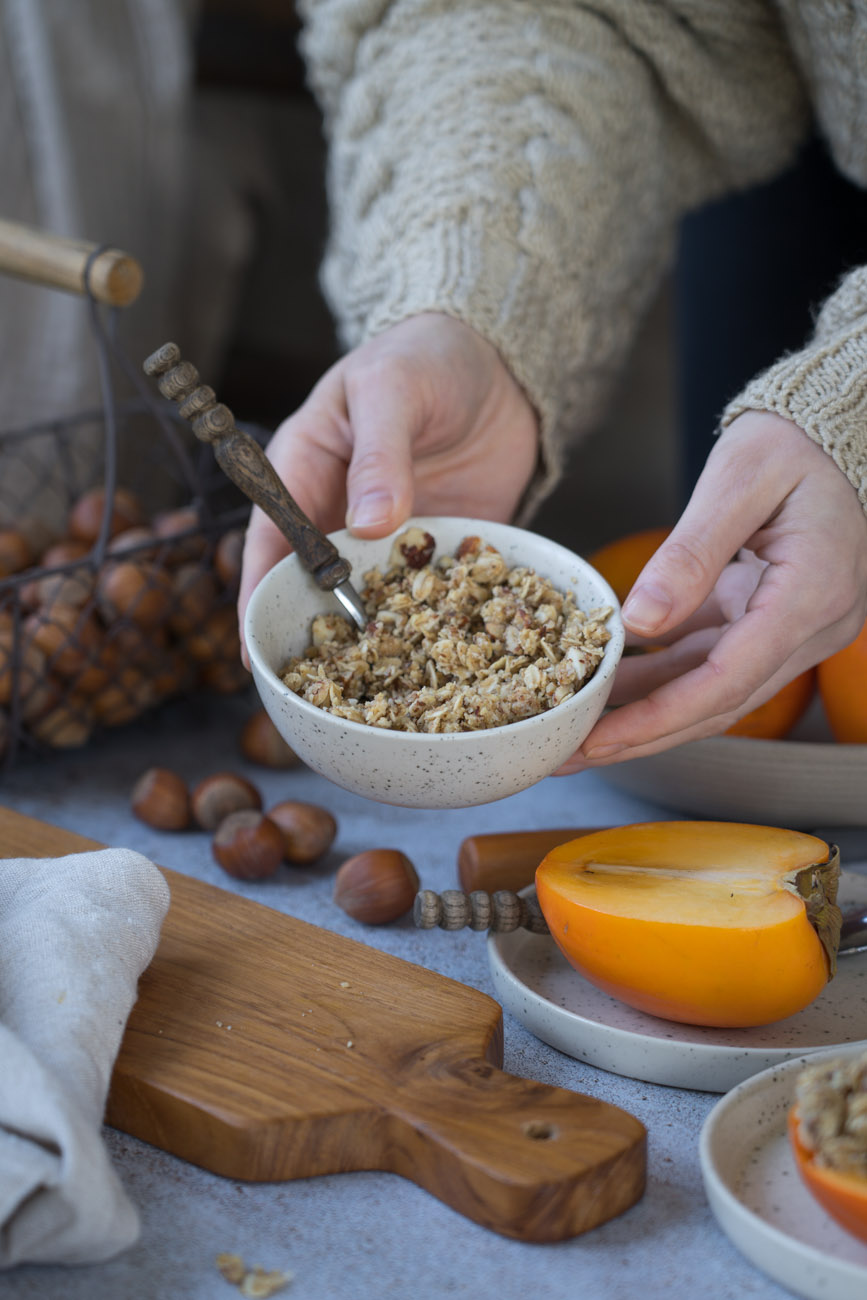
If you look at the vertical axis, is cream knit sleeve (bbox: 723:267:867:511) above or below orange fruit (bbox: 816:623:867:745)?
above

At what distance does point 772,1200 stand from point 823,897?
7.7 inches

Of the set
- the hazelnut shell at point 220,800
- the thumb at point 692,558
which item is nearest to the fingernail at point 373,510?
the thumb at point 692,558

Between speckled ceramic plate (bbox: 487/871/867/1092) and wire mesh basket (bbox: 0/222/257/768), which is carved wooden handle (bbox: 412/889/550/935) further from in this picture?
wire mesh basket (bbox: 0/222/257/768)

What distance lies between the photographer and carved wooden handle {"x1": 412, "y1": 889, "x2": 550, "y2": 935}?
820 millimetres

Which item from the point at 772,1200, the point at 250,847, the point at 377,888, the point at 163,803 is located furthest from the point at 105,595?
the point at 772,1200

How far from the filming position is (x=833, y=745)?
A: 3.24 feet

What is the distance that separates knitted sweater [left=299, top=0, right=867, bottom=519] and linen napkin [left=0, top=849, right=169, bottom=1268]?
62 cm

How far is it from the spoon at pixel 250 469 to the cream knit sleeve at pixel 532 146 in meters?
0.34

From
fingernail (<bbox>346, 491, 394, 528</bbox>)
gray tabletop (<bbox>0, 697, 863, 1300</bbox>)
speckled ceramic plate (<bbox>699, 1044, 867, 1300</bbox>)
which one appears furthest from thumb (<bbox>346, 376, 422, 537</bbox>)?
speckled ceramic plate (<bbox>699, 1044, 867, 1300</bbox>)

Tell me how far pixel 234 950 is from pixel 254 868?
182 mm

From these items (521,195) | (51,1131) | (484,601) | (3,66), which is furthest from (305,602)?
(3,66)

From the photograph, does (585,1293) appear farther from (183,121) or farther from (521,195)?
(183,121)

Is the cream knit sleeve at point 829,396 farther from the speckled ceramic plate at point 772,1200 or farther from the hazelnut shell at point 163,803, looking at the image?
the hazelnut shell at point 163,803

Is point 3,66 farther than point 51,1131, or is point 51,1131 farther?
point 3,66
